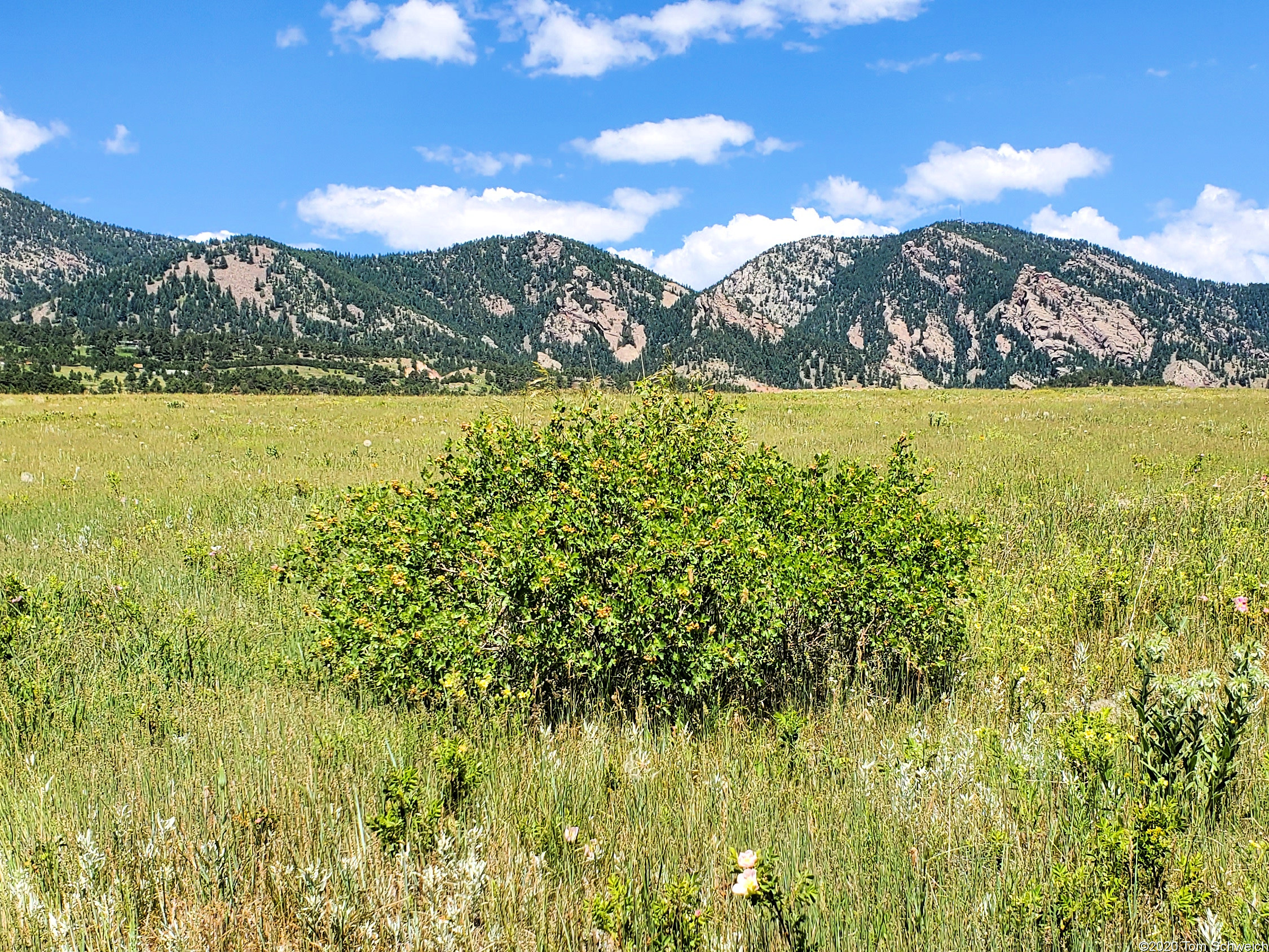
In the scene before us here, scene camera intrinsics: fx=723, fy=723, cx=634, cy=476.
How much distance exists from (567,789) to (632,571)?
1.16m

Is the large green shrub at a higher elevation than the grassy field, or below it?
higher

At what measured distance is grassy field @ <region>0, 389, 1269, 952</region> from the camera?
2.50 meters

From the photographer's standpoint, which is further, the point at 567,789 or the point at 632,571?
the point at 632,571

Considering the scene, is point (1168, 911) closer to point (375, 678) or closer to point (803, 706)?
point (803, 706)

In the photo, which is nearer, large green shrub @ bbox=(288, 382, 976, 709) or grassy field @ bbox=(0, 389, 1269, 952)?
grassy field @ bbox=(0, 389, 1269, 952)

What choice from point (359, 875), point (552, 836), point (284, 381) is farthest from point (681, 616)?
point (284, 381)

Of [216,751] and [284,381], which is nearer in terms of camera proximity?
[216,751]

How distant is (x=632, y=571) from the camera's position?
13.1ft

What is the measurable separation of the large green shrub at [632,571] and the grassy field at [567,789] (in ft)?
1.10

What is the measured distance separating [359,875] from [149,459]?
16.2 metres

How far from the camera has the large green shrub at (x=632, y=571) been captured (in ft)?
13.3

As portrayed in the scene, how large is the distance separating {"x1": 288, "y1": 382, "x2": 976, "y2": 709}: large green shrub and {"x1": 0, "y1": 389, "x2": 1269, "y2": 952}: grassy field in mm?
335

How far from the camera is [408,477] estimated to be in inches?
535

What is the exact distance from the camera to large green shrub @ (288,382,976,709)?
405 centimetres
